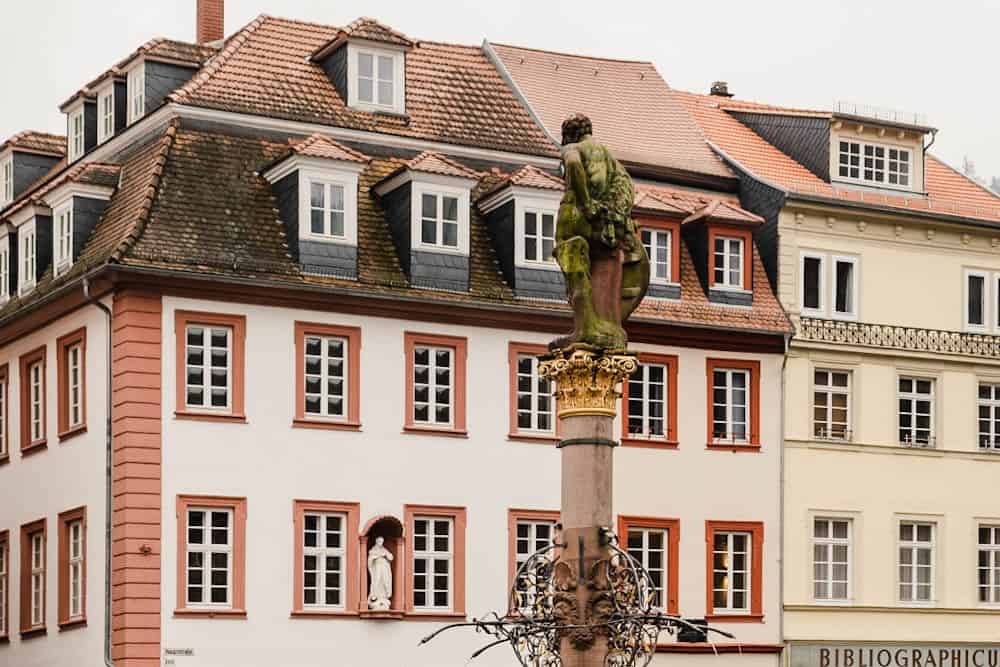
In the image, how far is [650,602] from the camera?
803 inches

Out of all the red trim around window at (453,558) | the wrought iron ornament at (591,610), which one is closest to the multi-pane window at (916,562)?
the red trim around window at (453,558)

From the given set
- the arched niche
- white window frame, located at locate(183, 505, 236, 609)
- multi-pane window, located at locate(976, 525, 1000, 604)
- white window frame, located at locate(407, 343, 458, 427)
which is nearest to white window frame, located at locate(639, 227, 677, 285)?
white window frame, located at locate(407, 343, 458, 427)

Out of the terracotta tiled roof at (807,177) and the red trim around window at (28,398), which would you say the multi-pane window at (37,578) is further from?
the terracotta tiled roof at (807,177)

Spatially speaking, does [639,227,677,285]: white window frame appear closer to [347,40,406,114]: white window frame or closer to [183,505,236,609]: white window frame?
[347,40,406,114]: white window frame

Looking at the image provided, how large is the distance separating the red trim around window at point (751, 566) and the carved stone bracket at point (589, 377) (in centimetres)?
2584

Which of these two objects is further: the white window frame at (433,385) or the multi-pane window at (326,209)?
the white window frame at (433,385)

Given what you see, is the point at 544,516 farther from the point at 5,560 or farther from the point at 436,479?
the point at 5,560

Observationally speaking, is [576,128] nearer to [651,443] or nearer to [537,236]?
[537,236]

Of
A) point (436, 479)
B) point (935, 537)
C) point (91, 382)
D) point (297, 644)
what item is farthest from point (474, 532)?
point (935, 537)

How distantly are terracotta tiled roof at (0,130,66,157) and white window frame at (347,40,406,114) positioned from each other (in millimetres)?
10260

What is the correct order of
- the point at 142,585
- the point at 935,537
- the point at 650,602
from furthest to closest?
the point at 935,537
the point at 142,585
the point at 650,602

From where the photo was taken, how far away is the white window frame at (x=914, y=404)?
49.2 m

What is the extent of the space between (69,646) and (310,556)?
14.3 ft

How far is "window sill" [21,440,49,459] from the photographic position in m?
44.0
